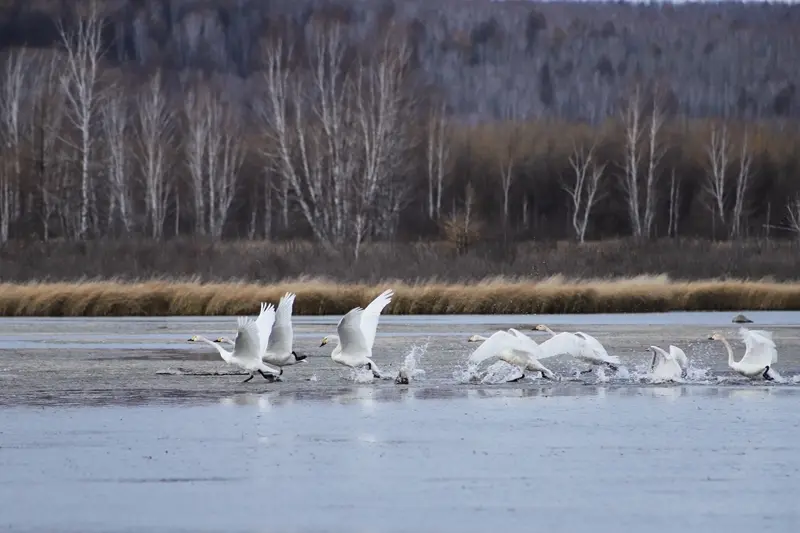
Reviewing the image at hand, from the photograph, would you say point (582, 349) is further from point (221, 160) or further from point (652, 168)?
point (221, 160)

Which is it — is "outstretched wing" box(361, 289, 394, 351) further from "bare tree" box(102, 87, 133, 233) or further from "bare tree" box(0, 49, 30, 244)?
"bare tree" box(0, 49, 30, 244)

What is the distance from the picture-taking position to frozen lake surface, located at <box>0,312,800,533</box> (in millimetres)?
9664

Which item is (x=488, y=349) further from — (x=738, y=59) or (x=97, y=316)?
(x=738, y=59)

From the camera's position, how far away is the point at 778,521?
9336 millimetres

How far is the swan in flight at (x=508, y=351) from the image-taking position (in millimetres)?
17906

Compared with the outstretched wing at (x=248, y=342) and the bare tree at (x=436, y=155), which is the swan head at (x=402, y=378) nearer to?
the outstretched wing at (x=248, y=342)

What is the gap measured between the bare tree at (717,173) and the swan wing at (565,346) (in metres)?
51.9

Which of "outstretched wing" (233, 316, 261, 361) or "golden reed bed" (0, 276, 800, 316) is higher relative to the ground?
"outstretched wing" (233, 316, 261, 361)

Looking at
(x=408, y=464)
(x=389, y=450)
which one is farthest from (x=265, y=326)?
(x=408, y=464)

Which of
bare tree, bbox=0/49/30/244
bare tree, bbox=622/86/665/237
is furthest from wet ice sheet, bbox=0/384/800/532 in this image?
bare tree, bbox=622/86/665/237

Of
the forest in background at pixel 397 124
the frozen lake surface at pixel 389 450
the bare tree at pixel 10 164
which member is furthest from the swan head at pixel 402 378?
the bare tree at pixel 10 164

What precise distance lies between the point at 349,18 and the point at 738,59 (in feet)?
85.6

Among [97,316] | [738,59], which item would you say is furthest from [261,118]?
[97,316]

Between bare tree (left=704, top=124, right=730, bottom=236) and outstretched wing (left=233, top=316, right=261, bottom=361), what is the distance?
53.5 m
